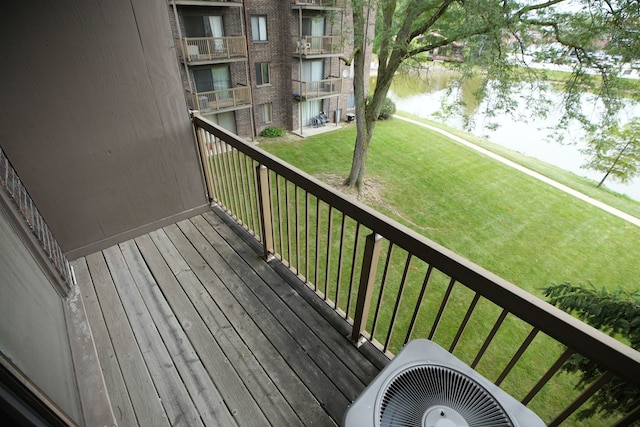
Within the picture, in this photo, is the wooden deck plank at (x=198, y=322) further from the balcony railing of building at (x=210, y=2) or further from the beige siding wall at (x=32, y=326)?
the balcony railing of building at (x=210, y=2)

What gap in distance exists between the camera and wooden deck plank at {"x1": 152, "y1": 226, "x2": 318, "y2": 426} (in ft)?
5.31

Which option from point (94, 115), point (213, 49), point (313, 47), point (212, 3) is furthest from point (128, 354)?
point (313, 47)

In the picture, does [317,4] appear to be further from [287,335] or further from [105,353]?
[105,353]

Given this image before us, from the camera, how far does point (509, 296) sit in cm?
106

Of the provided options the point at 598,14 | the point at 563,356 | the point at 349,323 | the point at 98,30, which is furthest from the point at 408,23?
the point at 563,356

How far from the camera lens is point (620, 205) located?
9414 mm

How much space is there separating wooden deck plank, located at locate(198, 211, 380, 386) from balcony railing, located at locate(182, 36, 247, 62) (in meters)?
8.15

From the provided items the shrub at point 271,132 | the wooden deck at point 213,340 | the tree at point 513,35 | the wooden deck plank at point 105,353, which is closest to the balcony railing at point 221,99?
the shrub at point 271,132

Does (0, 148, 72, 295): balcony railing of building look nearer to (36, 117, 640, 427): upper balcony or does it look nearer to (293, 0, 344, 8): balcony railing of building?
(36, 117, 640, 427): upper balcony

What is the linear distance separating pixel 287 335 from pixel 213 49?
1005cm

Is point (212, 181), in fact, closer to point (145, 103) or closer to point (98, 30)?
point (145, 103)

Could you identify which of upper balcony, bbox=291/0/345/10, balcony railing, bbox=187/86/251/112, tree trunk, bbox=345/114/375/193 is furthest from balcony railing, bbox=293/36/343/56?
tree trunk, bbox=345/114/375/193

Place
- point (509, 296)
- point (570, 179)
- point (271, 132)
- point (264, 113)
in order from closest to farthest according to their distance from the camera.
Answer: point (509, 296)
point (570, 179)
point (271, 132)
point (264, 113)

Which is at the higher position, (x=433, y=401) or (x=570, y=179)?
(x=433, y=401)
